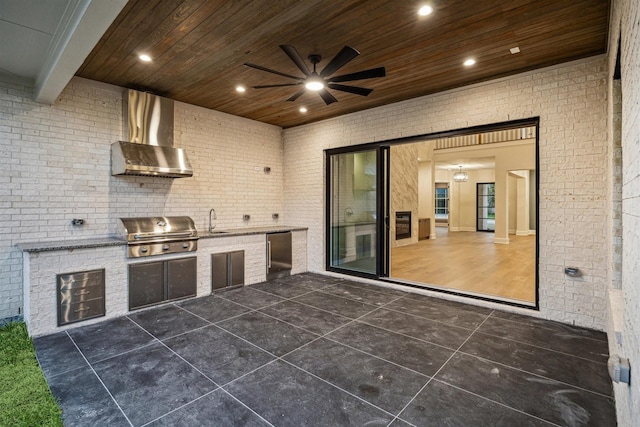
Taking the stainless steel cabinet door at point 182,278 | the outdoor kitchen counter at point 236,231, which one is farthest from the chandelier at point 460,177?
the stainless steel cabinet door at point 182,278

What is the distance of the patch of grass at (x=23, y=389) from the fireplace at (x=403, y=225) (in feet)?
28.1

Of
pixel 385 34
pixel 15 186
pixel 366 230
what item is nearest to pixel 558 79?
pixel 385 34

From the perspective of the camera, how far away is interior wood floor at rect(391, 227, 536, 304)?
480 centimetres

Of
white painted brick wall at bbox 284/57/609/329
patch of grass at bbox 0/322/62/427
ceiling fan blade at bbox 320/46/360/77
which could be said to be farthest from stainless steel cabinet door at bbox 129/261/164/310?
white painted brick wall at bbox 284/57/609/329

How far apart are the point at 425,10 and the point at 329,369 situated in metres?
3.07

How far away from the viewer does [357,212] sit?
5.85 metres

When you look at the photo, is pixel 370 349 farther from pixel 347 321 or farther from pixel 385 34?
pixel 385 34

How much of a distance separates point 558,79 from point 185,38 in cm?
401

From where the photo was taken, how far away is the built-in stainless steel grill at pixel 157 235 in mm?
4012

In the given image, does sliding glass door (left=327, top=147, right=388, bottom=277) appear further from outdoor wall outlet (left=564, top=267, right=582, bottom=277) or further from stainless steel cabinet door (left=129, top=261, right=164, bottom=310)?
stainless steel cabinet door (left=129, top=261, right=164, bottom=310)

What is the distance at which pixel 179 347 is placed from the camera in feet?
9.88

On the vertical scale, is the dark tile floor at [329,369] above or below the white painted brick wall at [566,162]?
below

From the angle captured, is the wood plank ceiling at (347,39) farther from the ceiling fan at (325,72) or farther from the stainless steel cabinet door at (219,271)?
the stainless steel cabinet door at (219,271)

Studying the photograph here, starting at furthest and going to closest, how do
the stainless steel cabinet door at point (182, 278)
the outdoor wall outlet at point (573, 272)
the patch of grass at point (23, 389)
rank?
the stainless steel cabinet door at point (182, 278) < the outdoor wall outlet at point (573, 272) < the patch of grass at point (23, 389)
